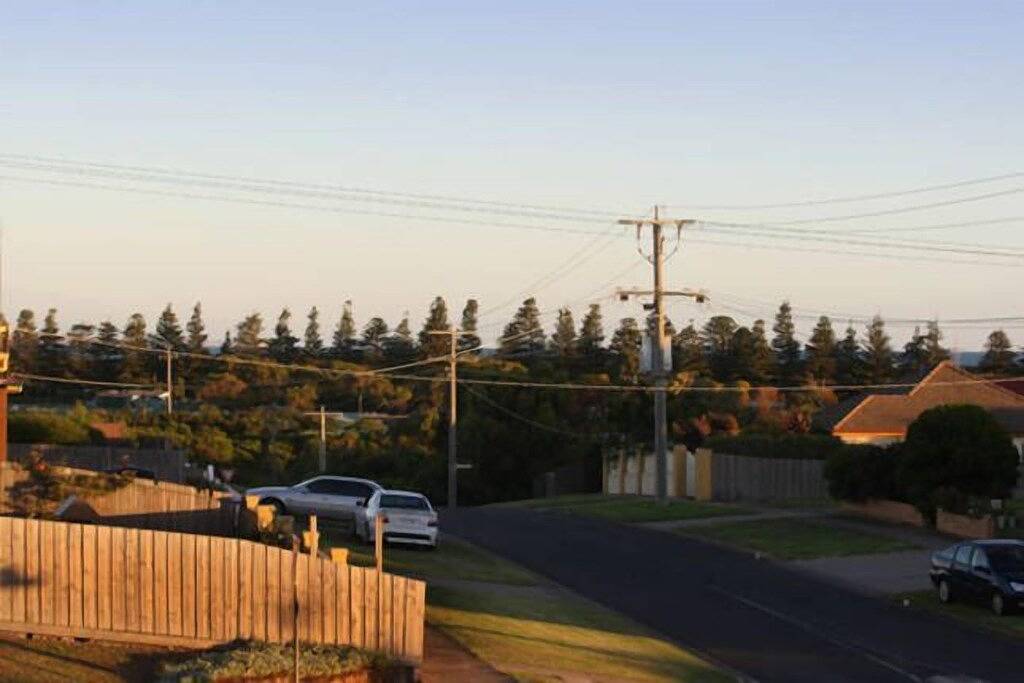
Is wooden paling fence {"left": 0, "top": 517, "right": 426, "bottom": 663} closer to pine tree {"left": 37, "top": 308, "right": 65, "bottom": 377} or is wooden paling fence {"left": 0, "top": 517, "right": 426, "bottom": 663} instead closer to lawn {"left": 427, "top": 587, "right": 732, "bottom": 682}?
lawn {"left": 427, "top": 587, "right": 732, "bottom": 682}

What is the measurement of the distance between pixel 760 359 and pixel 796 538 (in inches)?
2794

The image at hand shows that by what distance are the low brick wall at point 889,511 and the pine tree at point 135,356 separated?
2583 inches

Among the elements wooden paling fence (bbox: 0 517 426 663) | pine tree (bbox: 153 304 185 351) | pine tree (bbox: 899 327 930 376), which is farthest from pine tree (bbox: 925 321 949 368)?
wooden paling fence (bbox: 0 517 426 663)

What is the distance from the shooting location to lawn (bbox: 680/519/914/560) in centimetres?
4091

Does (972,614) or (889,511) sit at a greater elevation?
(889,511)

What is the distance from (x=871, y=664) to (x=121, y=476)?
1447 centimetres

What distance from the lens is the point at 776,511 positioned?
175ft

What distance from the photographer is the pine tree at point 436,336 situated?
115 m

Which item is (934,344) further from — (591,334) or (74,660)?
(74,660)

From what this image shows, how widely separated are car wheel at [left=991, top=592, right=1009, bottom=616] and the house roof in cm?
3679

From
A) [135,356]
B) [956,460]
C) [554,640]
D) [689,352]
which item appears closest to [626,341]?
[689,352]

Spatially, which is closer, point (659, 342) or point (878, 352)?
point (659, 342)

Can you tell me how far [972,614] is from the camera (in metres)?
29.9

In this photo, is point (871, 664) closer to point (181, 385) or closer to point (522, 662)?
point (522, 662)
